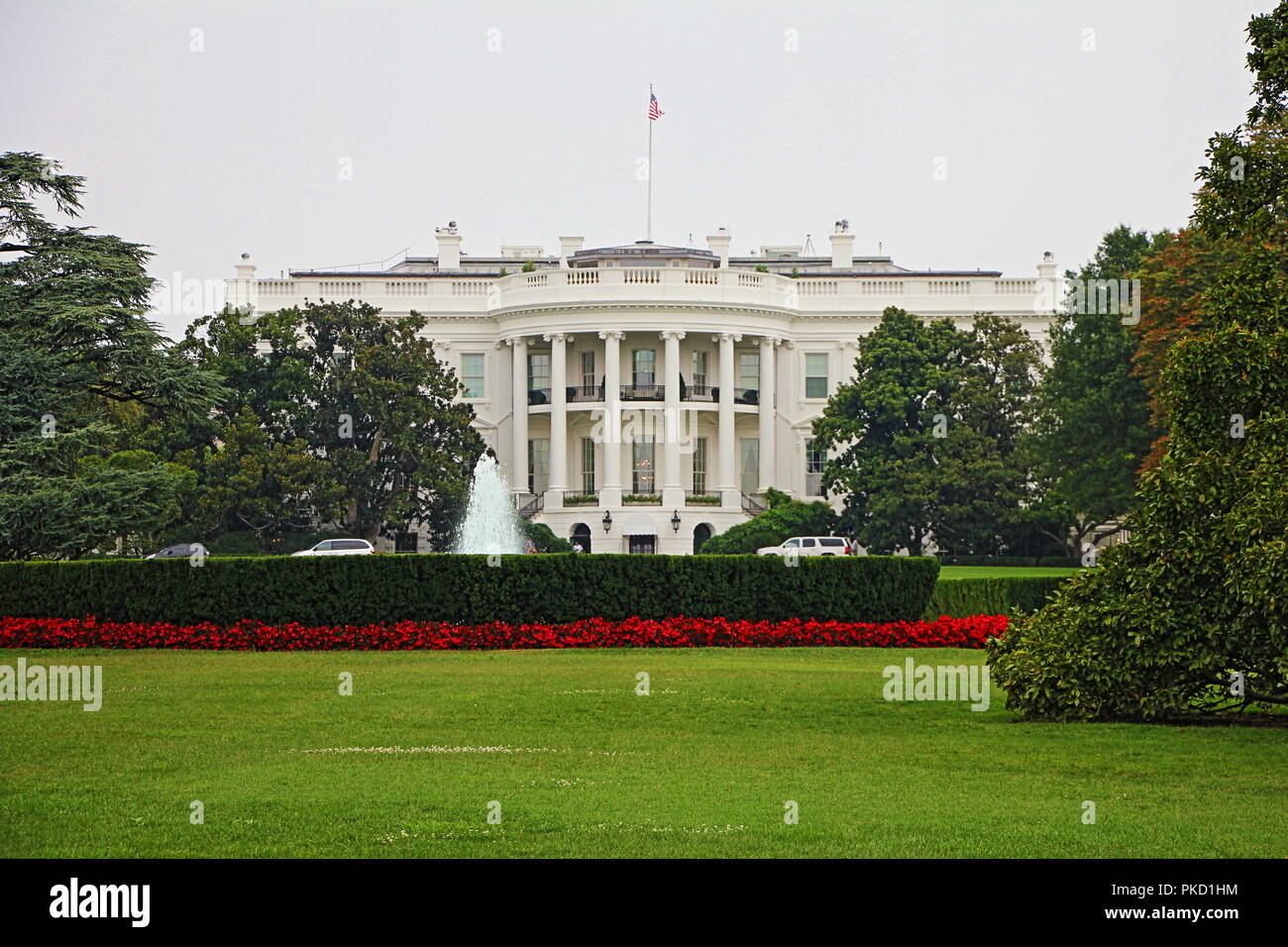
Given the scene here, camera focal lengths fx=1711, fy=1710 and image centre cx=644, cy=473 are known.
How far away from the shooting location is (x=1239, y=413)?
15492 millimetres

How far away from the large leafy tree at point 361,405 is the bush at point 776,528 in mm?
8572

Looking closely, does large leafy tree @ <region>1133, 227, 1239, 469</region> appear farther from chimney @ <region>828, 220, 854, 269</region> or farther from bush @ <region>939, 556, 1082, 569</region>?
chimney @ <region>828, 220, 854, 269</region>

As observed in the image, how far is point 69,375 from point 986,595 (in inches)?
632

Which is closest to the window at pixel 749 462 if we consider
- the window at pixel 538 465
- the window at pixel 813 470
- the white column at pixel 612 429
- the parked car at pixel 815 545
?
the window at pixel 813 470

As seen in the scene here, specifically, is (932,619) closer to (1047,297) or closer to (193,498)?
(193,498)

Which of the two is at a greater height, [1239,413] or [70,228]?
[70,228]

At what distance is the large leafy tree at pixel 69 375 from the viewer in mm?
28188

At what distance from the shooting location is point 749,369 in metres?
68.1

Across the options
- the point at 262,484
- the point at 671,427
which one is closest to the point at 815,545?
the point at 671,427

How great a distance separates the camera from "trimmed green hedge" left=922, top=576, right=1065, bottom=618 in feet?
96.4

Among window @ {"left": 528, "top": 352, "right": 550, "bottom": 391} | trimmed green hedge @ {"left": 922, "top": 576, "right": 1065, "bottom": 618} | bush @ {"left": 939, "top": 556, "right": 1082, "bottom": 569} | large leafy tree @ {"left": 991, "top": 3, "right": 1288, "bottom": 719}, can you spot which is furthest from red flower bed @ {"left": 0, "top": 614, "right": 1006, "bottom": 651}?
window @ {"left": 528, "top": 352, "right": 550, "bottom": 391}
